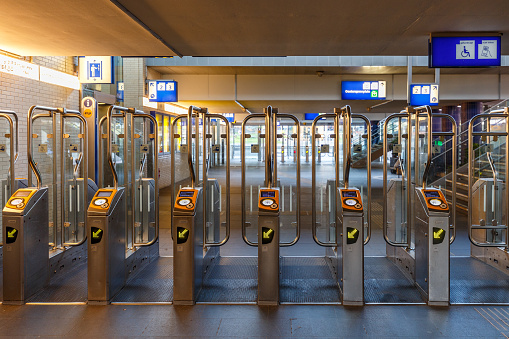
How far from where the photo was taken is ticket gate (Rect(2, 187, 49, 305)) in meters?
4.25

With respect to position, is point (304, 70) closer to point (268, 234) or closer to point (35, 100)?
point (35, 100)

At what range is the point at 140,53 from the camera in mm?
6199

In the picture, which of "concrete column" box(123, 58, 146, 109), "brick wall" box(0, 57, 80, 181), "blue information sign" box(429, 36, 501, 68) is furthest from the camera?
"concrete column" box(123, 58, 146, 109)

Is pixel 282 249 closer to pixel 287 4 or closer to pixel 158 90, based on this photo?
pixel 287 4

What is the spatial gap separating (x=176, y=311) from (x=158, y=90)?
7.70 m

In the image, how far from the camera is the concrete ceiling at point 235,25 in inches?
163

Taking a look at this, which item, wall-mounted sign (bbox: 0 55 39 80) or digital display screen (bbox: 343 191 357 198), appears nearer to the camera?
digital display screen (bbox: 343 191 357 198)

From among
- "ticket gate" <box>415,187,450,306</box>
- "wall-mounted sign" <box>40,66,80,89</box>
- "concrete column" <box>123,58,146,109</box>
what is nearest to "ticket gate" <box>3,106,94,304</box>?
"wall-mounted sign" <box>40,66,80,89</box>

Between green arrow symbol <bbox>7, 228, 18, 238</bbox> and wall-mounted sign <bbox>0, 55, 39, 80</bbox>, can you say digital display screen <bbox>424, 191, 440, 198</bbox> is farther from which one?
wall-mounted sign <bbox>0, 55, 39, 80</bbox>

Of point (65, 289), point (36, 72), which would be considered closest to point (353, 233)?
point (65, 289)

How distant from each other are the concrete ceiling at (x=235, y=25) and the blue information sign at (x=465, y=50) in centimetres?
18

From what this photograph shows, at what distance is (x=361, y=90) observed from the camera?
11.6 m

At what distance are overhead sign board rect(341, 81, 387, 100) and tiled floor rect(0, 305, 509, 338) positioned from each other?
7989 mm

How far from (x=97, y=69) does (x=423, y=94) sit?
7.17 m
